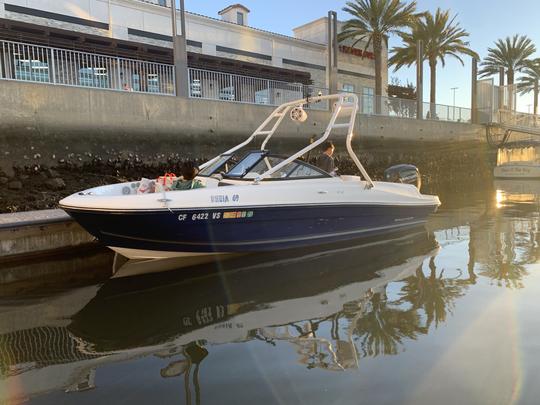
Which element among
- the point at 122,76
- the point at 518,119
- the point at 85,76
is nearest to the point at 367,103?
the point at 122,76

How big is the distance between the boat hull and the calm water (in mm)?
321

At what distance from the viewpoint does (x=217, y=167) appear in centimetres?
715

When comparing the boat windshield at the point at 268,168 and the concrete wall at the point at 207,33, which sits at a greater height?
the concrete wall at the point at 207,33

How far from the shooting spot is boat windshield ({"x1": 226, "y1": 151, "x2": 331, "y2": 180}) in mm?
6406

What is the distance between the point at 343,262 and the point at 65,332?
3.74 metres

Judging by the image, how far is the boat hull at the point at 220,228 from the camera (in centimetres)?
536

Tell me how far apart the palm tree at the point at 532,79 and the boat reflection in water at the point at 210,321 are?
1382 inches

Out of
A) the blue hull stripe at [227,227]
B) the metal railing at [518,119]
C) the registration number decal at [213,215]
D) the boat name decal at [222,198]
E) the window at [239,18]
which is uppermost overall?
the window at [239,18]

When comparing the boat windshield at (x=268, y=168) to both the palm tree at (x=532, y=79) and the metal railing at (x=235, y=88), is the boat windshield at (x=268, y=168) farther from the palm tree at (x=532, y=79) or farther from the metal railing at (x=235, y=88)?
the palm tree at (x=532, y=79)

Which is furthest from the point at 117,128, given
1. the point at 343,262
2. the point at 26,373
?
the point at 26,373

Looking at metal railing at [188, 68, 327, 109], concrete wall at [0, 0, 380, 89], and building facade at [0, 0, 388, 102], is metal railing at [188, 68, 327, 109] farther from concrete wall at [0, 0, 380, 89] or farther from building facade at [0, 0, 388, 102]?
concrete wall at [0, 0, 380, 89]

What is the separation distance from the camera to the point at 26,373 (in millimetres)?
3172

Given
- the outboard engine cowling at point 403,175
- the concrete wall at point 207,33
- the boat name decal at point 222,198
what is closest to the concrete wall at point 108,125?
the boat name decal at point 222,198

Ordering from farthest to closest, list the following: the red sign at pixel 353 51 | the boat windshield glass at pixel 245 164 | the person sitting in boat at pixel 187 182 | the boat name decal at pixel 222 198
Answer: the red sign at pixel 353 51, the boat windshield glass at pixel 245 164, the person sitting in boat at pixel 187 182, the boat name decal at pixel 222 198
